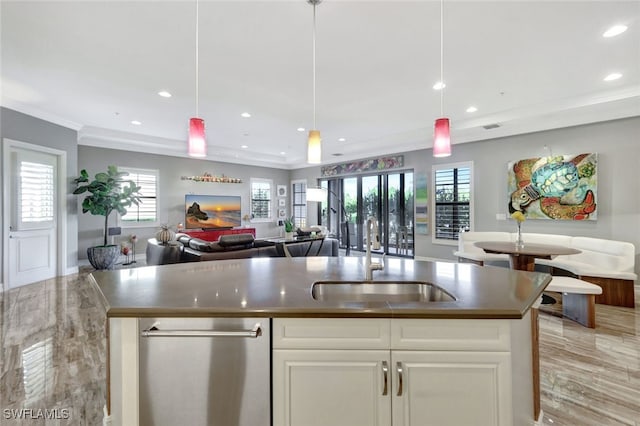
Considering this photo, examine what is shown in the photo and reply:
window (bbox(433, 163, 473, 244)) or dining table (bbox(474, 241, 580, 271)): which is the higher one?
window (bbox(433, 163, 473, 244))

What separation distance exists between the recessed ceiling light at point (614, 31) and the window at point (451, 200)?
324 cm

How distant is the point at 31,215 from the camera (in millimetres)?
4727

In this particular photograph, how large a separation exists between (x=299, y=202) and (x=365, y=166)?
2.87 metres

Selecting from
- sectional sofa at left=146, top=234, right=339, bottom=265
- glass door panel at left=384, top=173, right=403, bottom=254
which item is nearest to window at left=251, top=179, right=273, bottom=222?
glass door panel at left=384, top=173, right=403, bottom=254

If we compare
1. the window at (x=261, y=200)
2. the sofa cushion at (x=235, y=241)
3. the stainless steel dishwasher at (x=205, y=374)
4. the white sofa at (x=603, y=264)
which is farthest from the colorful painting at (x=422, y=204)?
the stainless steel dishwasher at (x=205, y=374)

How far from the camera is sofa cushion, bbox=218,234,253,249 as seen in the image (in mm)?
4091

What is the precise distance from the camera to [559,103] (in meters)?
4.31

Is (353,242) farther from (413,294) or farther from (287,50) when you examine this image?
(413,294)

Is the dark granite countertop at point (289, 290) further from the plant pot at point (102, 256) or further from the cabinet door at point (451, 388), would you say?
the plant pot at point (102, 256)

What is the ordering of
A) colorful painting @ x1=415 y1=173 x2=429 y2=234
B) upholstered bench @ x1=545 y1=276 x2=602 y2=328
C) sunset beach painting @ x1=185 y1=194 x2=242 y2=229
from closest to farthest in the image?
1. upholstered bench @ x1=545 y1=276 x2=602 y2=328
2. colorful painting @ x1=415 y1=173 x2=429 y2=234
3. sunset beach painting @ x1=185 y1=194 x2=242 y2=229

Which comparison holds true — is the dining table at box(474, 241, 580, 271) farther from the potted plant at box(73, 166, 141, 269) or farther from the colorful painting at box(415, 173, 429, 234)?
the potted plant at box(73, 166, 141, 269)

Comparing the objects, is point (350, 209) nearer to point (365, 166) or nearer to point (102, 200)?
point (365, 166)

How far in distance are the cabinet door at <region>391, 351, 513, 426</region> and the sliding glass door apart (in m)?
5.66

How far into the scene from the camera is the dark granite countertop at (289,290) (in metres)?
1.21
